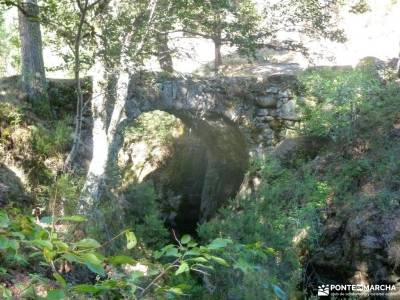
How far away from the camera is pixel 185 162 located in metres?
12.9

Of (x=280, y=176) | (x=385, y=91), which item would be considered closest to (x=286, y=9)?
(x=385, y=91)

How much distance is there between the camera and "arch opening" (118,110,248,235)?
10969 millimetres

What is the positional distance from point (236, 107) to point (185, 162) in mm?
3100

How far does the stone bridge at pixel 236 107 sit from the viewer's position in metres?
9.92

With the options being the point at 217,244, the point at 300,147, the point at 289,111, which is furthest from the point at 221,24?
the point at 217,244

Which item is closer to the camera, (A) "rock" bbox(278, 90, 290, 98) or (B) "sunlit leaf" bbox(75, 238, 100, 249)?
(B) "sunlit leaf" bbox(75, 238, 100, 249)

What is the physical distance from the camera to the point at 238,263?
1119 millimetres

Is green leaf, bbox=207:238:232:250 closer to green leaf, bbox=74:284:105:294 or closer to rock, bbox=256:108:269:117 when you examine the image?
green leaf, bbox=74:284:105:294

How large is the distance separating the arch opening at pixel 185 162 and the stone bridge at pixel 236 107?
0.05 m

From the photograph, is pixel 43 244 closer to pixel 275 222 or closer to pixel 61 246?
pixel 61 246

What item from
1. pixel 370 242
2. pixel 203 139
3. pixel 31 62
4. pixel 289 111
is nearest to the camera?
pixel 370 242

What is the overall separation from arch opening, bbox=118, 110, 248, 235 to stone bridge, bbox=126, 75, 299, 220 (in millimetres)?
53

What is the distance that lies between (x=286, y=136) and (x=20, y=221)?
31.7ft

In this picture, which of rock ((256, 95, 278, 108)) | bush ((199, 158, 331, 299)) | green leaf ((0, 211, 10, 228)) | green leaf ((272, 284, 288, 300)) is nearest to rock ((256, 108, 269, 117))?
A: rock ((256, 95, 278, 108))
